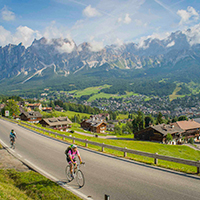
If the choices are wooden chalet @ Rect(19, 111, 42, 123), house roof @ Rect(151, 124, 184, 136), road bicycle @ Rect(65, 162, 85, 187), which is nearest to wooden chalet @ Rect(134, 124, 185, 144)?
house roof @ Rect(151, 124, 184, 136)

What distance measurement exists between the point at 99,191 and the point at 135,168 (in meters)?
4.53

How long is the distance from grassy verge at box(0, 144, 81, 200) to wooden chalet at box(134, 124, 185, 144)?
196ft

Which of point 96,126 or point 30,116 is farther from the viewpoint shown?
point 96,126

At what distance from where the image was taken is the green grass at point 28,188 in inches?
321

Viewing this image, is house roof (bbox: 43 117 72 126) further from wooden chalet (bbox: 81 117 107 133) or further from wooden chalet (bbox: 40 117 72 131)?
wooden chalet (bbox: 81 117 107 133)

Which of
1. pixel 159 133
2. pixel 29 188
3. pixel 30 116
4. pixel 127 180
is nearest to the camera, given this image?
pixel 29 188

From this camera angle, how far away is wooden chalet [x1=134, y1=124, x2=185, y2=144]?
64500 millimetres

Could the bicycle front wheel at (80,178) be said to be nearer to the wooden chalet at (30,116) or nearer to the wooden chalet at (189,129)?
the wooden chalet at (189,129)

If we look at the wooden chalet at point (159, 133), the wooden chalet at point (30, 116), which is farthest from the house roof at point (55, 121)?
the wooden chalet at point (159, 133)

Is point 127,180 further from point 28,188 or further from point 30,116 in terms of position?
point 30,116

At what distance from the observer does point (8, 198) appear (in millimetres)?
7352

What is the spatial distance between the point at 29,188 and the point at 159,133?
6164 cm

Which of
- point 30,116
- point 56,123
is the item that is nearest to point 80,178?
point 56,123

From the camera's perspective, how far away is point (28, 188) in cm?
912
